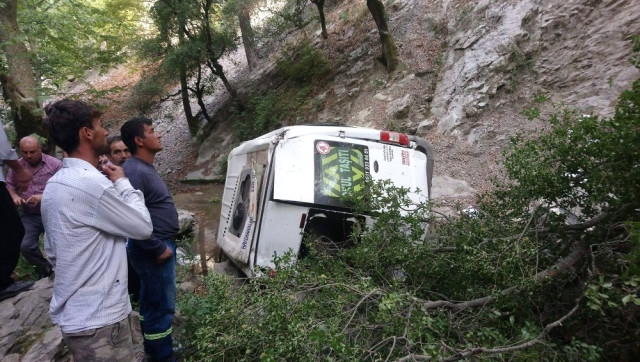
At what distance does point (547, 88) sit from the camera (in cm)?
827

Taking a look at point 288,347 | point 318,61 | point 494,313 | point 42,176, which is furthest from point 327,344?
point 318,61

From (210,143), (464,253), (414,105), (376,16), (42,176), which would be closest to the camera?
(464,253)

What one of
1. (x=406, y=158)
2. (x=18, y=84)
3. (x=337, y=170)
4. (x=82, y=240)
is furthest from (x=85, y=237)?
(x=18, y=84)

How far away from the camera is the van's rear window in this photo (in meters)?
3.99

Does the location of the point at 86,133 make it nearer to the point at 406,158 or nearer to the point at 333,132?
the point at 333,132

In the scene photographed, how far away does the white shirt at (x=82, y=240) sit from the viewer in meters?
2.05

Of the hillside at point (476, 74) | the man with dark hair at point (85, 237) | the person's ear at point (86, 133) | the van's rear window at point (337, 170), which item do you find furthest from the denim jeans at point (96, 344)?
the hillside at point (476, 74)

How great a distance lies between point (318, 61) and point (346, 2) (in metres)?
4.43

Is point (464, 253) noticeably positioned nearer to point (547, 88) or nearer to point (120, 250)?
point (120, 250)

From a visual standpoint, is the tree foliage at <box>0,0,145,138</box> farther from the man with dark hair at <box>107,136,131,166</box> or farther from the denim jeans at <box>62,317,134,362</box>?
the denim jeans at <box>62,317,134,362</box>

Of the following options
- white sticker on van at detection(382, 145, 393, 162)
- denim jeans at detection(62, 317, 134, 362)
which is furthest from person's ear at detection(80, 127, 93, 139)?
white sticker on van at detection(382, 145, 393, 162)

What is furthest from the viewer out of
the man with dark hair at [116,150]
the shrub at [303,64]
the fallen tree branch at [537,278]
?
the shrub at [303,64]

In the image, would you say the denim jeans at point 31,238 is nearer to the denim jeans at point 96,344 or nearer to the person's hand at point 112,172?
the person's hand at point 112,172

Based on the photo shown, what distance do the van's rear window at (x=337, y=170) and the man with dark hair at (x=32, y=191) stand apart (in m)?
2.93
